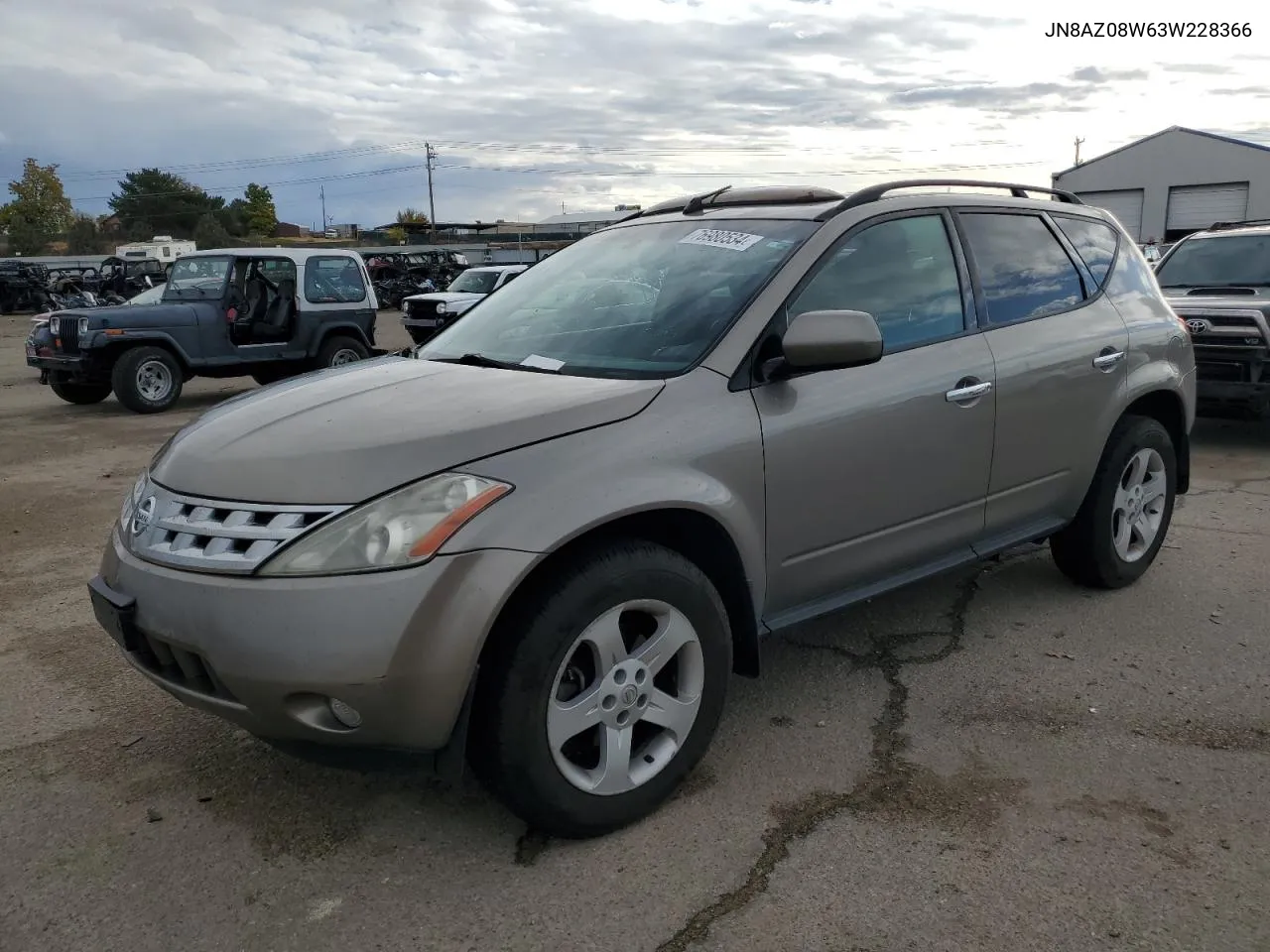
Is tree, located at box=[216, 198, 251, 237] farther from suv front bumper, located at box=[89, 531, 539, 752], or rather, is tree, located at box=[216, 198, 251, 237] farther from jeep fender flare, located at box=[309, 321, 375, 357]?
suv front bumper, located at box=[89, 531, 539, 752]

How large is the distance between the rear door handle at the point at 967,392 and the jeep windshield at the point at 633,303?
752 mm

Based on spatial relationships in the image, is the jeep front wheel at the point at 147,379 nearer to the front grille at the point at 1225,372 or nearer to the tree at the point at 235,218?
the front grille at the point at 1225,372

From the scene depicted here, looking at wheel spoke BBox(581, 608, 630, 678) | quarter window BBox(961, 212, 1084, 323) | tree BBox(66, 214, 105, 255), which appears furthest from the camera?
tree BBox(66, 214, 105, 255)

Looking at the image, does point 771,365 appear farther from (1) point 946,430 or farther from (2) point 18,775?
(2) point 18,775

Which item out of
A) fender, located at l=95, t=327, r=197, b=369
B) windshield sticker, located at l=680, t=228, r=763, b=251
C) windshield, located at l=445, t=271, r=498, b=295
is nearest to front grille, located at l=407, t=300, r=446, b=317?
windshield, located at l=445, t=271, r=498, b=295

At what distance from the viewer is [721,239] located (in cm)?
346

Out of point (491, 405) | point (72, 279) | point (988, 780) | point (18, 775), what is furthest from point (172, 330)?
point (72, 279)

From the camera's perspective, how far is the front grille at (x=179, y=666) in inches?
95.3

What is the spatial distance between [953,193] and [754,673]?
6.76 feet

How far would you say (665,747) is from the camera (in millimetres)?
2789

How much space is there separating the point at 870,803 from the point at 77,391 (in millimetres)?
11804

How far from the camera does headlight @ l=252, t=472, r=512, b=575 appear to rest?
230 cm

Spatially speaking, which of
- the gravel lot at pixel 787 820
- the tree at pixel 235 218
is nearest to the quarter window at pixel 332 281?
the gravel lot at pixel 787 820

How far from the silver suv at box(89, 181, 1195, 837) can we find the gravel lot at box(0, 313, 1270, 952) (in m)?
0.28
